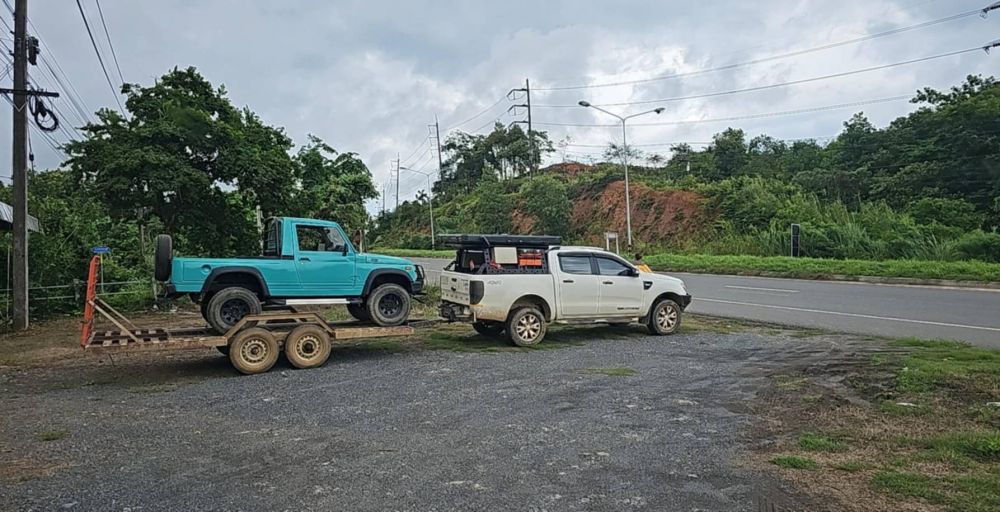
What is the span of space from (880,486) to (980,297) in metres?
16.2

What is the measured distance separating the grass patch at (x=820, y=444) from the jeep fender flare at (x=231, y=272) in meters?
7.64

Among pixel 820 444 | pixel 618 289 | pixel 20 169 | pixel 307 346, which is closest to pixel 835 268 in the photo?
pixel 618 289

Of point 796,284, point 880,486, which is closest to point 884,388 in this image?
point 880,486

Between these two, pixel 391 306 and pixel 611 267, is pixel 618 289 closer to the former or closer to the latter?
pixel 611 267

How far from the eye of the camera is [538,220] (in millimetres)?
52406

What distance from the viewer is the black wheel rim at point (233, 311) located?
31.8ft

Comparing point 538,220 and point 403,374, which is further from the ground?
point 538,220

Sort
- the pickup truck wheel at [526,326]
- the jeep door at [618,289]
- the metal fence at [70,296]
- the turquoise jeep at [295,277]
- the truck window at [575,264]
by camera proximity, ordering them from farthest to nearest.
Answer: the metal fence at [70,296] → the jeep door at [618,289] → the truck window at [575,264] → the pickup truck wheel at [526,326] → the turquoise jeep at [295,277]

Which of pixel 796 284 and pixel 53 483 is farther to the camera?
pixel 796 284

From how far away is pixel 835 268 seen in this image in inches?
995

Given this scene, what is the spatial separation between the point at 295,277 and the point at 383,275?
4.74ft

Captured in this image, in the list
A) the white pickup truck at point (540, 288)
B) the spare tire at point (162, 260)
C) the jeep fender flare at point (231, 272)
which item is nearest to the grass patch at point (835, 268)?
the white pickup truck at point (540, 288)

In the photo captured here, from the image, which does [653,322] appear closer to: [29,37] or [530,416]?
[530,416]

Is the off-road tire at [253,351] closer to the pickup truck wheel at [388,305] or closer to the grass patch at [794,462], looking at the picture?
the pickup truck wheel at [388,305]
